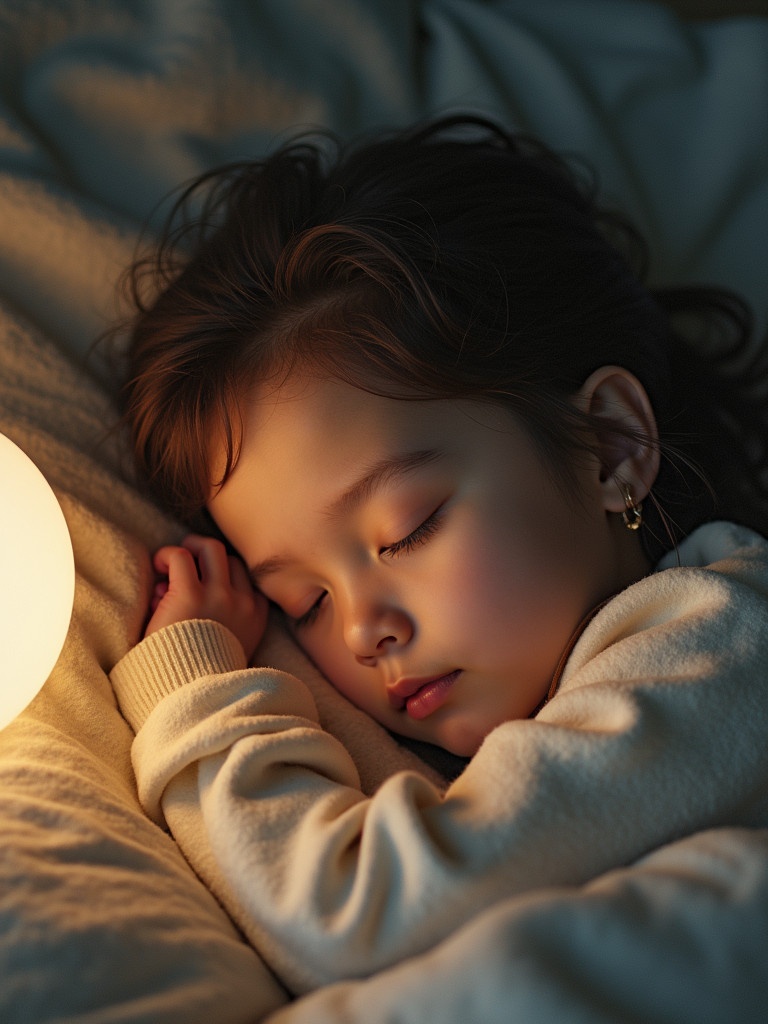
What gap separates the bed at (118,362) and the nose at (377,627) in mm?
142

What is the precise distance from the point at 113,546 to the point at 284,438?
0.78ft

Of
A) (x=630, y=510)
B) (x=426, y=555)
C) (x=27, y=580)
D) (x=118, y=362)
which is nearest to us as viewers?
(x=27, y=580)

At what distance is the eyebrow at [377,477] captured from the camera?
3.31 feet

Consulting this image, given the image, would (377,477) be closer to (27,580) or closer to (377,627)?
(377,627)

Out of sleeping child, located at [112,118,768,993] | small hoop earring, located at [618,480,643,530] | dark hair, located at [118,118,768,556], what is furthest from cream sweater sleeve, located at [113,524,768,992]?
dark hair, located at [118,118,768,556]

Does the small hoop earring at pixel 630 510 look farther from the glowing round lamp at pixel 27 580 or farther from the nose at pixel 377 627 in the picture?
the glowing round lamp at pixel 27 580

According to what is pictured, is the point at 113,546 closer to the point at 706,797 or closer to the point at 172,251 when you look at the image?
the point at 172,251

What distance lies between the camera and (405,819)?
0.78 metres

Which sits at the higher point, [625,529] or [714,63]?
[714,63]

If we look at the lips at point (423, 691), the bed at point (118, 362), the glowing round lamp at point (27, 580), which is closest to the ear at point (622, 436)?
the lips at point (423, 691)

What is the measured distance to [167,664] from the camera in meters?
1.04

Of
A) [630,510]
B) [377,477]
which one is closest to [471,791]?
[377,477]

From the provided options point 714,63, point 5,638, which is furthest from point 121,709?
point 714,63

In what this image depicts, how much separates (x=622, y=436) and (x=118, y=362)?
629mm
